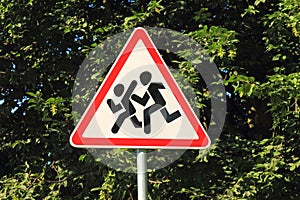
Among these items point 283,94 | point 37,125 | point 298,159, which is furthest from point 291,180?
point 37,125

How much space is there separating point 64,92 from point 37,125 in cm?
51

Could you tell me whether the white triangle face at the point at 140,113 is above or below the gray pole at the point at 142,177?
above

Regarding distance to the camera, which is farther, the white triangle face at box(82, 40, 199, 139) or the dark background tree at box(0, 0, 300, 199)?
the dark background tree at box(0, 0, 300, 199)

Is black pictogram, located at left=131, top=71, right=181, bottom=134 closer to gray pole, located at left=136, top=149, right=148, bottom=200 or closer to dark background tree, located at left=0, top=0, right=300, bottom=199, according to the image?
gray pole, located at left=136, top=149, right=148, bottom=200

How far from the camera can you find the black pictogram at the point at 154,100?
242 cm

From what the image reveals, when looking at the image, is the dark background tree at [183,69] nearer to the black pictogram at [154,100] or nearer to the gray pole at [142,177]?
the black pictogram at [154,100]

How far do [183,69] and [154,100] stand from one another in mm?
2254

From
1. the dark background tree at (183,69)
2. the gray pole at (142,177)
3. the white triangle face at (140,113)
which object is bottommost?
the dark background tree at (183,69)

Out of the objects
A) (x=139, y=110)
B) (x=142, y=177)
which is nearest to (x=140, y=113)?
(x=139, y=110)

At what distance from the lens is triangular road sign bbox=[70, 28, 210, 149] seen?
95.3 inches

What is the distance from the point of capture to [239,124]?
5684 millimetres

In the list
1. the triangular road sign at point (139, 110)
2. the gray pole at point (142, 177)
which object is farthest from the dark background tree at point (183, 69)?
the gray pole at point (142, 177)

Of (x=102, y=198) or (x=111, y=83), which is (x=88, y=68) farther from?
(x=111, y=83)

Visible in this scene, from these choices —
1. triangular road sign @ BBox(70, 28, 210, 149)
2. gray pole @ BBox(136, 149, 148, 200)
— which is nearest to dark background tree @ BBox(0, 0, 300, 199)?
triangular road sign @ BBox(70, 28, 210, 149)
